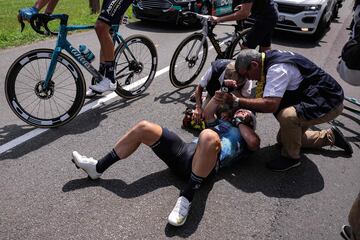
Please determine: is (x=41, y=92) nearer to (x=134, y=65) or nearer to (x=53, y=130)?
(x=53, y=130)

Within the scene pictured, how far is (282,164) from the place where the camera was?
12.3ft

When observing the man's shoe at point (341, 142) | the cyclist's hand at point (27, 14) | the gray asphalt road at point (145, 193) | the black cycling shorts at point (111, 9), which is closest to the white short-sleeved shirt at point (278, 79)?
the gray asphalt road at point (145, 193)

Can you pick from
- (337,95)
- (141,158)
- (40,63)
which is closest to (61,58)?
(40,63)

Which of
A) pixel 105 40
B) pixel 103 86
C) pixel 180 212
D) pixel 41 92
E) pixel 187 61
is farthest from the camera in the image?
pixel 187 61

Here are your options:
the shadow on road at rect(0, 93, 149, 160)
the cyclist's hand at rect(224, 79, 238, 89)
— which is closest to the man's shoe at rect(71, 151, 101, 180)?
the shadow on road at rect(0, 93, 149, 160)

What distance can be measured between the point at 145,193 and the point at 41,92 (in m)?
1.75

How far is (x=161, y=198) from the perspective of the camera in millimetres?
3246

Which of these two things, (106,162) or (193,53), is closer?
(106,162)

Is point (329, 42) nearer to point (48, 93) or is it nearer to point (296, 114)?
point (296, 114)

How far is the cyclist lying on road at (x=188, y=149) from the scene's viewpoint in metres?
3.09

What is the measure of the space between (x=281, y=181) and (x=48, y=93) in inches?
105

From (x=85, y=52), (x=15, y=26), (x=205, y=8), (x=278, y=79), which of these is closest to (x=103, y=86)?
(x=85, y=52)

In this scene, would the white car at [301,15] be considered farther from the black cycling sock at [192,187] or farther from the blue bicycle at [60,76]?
the black cycling sock at [192,187]

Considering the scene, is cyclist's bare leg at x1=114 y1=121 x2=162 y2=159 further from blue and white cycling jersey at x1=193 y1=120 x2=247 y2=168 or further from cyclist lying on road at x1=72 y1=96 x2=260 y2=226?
blue and white cycling jersey at x1=193 y1=120 x2=247 y2=168
